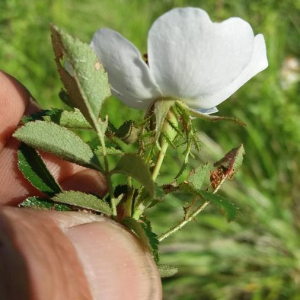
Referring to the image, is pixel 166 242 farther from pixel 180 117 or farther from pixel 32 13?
pixel 180 117

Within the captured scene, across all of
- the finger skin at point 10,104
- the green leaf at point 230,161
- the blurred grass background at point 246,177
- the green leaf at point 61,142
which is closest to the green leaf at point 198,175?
the green leaf at point 230,161

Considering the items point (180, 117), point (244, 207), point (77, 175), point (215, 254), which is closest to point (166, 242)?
point (215, 254)

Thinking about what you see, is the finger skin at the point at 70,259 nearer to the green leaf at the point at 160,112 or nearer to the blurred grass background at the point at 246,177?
the green leaf at the point at 160,112

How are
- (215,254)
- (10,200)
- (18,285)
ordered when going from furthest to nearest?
A: 1. (215,254)
2. (10,200)
3. (18,285)

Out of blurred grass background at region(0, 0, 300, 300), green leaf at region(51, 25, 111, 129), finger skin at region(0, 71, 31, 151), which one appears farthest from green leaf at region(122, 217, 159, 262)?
blurred grass background at region(0, 0, 300, 300)

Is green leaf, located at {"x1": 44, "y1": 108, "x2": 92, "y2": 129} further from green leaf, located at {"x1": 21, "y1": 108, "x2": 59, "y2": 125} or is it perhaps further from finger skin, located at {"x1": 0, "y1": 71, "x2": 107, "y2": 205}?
finger skin, located at {"x1": 0, "y1": 71, "x2": 107, "y2": 205}

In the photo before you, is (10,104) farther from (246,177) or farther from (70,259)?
(246,177)

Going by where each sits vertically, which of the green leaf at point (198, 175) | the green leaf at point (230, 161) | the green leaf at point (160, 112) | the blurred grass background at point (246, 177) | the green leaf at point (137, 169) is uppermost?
the green leaf at point (160, 112)
